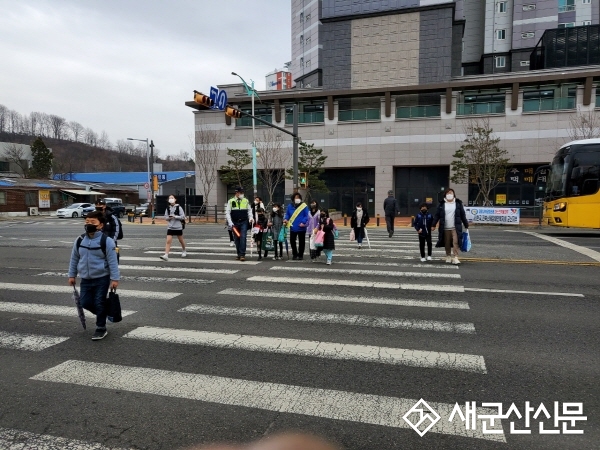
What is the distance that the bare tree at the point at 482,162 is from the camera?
96.7 feet

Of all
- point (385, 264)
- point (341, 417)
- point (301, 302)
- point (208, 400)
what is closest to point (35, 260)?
point (301, 302)

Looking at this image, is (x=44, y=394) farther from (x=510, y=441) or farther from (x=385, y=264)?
(x=385, y=264)

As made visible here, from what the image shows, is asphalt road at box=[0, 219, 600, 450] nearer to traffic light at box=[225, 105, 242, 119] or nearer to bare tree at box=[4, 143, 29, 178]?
traffic light at box=[225, 105, 242, 119]

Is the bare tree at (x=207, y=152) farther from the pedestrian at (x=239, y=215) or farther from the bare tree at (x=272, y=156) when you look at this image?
the pedestrian at (x=239, y=215)

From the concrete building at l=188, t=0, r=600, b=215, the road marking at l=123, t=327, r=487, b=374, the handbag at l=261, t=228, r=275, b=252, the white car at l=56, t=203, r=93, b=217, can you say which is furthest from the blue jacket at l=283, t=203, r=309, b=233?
the white car at l=56, t=203, r=93, b=217

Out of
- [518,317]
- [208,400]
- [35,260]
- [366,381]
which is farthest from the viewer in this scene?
[35,260]

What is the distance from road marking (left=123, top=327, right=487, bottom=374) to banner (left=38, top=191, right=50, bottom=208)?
181ft

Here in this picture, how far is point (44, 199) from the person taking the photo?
52344 millimetres

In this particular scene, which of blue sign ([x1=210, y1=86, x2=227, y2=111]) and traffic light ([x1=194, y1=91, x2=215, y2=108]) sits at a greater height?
blue sign ([x1=210, y1=86, x2=227, y2=111])

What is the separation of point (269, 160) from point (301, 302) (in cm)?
3112

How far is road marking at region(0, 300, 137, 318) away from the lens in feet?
21.5

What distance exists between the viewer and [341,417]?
3436 mm

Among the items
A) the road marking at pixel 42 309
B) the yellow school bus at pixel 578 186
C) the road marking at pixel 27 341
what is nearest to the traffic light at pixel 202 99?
the road marking at pixel 42 309

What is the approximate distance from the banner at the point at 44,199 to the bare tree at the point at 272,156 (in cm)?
3090
